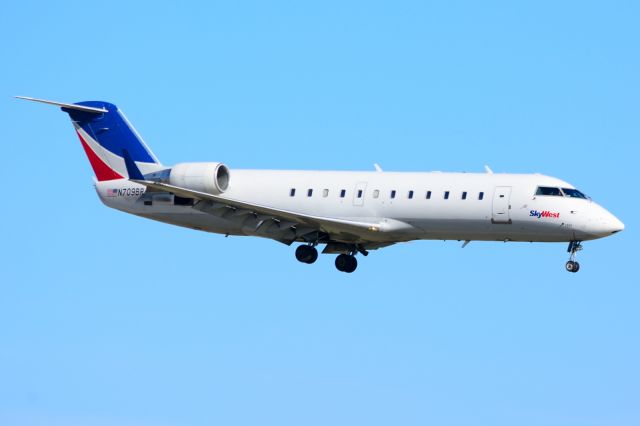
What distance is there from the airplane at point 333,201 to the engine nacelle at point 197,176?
3cm

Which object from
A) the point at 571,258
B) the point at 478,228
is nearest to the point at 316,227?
the point at 478,228

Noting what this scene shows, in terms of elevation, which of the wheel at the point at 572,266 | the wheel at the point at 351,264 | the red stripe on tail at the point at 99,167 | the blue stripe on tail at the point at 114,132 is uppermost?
the blue stripe on tail at the point at 114,132

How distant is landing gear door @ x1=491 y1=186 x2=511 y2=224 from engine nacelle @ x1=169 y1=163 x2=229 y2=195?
9.72m

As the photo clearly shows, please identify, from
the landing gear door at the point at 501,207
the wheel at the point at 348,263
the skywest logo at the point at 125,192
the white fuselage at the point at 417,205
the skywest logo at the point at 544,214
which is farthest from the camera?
the skywest logo at the point at 125,192

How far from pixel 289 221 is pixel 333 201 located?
166 cm

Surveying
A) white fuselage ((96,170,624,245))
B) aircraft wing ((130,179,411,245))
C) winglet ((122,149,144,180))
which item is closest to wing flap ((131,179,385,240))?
aircraft wing ((130,179,411,245))

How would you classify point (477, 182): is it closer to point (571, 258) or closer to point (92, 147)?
point (571, 258)

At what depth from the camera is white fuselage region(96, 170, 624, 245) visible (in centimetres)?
4334

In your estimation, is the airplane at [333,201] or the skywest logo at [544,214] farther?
the airplane at [333,201]

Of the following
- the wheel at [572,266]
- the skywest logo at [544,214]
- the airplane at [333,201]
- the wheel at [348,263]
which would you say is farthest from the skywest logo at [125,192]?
the wheel at [572,266]

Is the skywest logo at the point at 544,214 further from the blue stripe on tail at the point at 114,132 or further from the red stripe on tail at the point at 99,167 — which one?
the red stripe on tail at the point at 99,167

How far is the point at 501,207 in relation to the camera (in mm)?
43562

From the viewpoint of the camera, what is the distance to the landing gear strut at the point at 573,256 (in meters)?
43.4

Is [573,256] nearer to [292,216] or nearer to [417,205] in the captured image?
[417,205]
